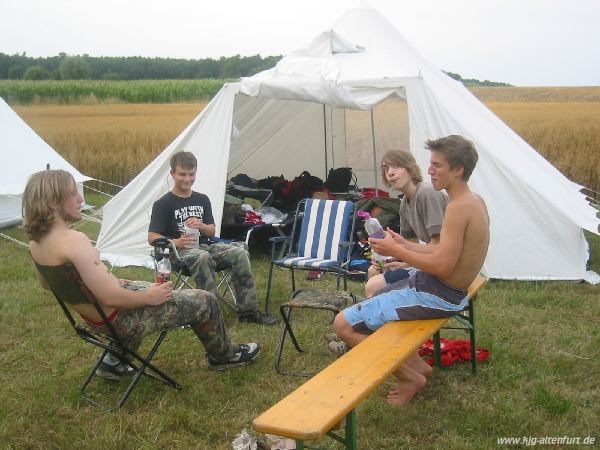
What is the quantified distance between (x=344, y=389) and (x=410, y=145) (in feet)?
12.3

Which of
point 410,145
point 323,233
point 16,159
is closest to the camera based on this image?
point 323,233

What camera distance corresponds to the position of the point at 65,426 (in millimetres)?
3256

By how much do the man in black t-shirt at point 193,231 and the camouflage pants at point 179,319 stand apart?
825 mm

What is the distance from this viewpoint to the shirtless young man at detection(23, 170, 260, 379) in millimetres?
3004

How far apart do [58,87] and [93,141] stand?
22.8 feet

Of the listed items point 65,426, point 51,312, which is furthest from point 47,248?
point 51,312

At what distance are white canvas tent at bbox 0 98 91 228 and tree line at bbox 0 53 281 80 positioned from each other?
7.89 meters

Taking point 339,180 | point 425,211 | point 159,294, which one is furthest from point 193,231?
point 339,180

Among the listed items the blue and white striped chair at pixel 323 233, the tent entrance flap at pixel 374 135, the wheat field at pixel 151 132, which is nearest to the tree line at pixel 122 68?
the wheat field at pixel 151 132

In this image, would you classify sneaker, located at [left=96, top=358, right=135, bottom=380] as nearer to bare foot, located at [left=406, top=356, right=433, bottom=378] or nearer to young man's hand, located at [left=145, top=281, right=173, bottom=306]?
young man's hand, located at [left=145, top=281, right=173, bottom=306]

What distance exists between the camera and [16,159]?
8633 millimetres

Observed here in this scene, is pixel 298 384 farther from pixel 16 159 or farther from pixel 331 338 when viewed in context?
pixel 16 159

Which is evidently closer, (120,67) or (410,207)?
(410,207)

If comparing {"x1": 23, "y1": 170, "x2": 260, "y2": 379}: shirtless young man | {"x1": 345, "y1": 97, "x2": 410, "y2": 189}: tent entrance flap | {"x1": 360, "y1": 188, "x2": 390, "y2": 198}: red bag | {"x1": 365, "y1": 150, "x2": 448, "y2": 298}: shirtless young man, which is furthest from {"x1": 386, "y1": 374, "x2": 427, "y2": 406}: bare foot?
{"x1": 345, "y1": 97, "x2": 410, "y2": 189}: tent entrance flap
